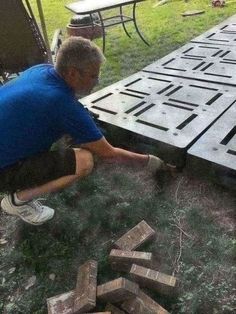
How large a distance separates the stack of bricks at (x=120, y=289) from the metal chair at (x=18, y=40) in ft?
8.53

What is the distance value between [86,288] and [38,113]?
3.50ft

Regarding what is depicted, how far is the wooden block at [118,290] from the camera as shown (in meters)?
1.97

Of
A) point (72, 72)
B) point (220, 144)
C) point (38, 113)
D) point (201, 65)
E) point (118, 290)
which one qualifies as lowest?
point (118, 290)

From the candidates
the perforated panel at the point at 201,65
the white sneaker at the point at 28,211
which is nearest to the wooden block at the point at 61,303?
the white sneaker at the point at 28,211

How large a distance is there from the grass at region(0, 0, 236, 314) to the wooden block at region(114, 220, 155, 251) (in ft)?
0.32

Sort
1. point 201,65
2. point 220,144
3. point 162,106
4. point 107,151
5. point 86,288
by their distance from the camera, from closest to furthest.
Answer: point 86,288 < point 107,151 < point 220,144 < point 162,106 < point 201,65

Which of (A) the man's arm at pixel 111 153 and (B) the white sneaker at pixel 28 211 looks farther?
(B) the white sneaker at pixel 28 211

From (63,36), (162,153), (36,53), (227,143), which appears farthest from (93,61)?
(63,36)

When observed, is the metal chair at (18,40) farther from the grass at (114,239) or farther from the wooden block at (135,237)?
the wooden block at (135,237)

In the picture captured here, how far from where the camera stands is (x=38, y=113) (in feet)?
7.29

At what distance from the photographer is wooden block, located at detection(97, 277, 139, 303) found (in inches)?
77.7

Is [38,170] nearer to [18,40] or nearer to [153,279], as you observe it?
[153,279]

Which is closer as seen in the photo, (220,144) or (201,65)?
(220,144)

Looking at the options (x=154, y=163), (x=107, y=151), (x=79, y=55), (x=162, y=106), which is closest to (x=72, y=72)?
(x=79, y=55)
